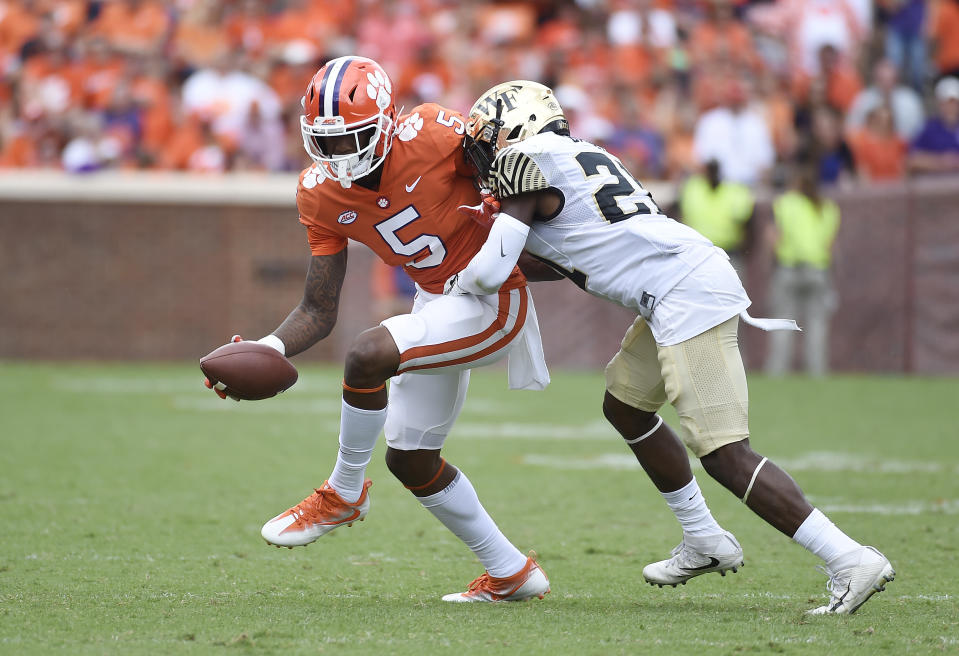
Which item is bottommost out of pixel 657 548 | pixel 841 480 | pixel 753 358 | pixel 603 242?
pixel 753 358

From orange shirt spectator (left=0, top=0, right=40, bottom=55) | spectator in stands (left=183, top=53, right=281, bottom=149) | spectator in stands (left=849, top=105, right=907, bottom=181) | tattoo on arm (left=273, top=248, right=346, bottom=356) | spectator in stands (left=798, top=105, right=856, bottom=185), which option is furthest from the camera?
orange shirt spectator (left=0, top=0, right=40, bottom=55)

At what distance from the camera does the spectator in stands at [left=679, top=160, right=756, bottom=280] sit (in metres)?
11.3

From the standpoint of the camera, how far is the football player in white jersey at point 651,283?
3857 millimetres

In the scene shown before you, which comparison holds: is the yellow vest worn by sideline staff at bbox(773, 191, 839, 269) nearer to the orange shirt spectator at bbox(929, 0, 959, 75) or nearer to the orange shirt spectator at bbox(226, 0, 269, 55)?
the orange shirt spectator at bbox(929, 0, 959, 75)

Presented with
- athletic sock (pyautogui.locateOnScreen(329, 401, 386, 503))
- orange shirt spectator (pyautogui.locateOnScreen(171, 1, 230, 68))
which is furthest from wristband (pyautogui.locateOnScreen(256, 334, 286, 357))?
orange shirt spectator (pyautogui.locateOnScreen(171, 1, 230, 68))

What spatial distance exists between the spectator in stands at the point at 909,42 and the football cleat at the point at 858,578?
1023 cm

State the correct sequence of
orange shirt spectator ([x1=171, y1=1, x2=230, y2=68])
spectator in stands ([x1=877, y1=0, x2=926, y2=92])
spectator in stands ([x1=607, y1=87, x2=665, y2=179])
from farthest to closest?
orange shirt spectator ([x1=171, y1=1, x2=230, y2=68]) < spectator in stands ([x1=877, y1=0, x2=926, y2=92]) < spectator in stands ([x1=607, y1=87, x2=665, y2=179])

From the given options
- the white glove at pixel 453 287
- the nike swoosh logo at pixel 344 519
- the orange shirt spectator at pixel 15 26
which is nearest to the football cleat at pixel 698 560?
the nike swoosh logo at pixel 344 519

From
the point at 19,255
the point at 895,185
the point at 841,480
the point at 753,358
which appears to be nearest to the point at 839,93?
the point at 895,185

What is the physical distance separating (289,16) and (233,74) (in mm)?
1302

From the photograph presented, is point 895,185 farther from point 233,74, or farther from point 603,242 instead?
point 603,242

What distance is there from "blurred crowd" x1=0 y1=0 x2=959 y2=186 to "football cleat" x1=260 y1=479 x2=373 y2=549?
8166mm

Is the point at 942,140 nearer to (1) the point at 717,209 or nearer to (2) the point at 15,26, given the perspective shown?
(1) the point at 717,209

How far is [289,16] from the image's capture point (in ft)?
45.6
